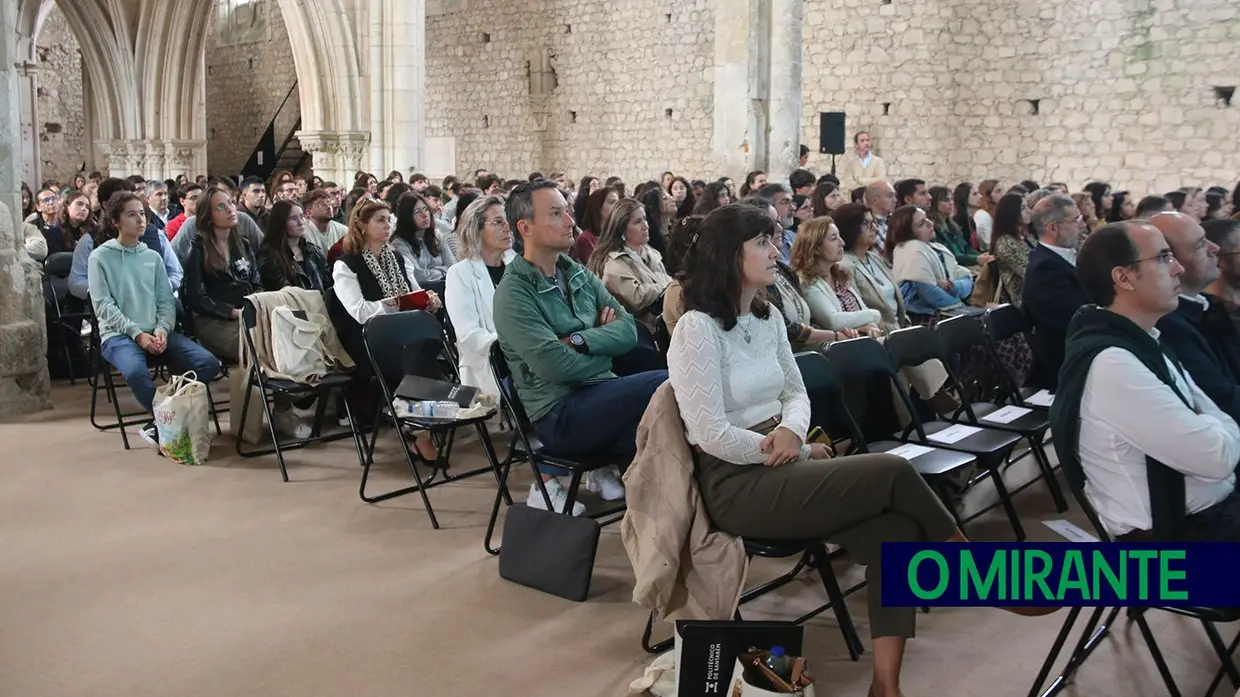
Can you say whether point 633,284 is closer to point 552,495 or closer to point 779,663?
point 552,495

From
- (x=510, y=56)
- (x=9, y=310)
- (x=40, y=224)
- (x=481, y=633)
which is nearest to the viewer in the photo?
(x=481, y=633)

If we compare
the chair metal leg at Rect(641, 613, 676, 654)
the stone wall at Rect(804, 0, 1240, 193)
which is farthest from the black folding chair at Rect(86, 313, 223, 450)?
the stone wall at Rect(804, 0, 1240, 193)

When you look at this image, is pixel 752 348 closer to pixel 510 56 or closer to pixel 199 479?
pixel 199 479

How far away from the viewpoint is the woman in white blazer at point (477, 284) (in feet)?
13.8

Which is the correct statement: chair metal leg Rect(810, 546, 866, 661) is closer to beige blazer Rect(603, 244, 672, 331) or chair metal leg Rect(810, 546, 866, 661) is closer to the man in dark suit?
the man in dark suit

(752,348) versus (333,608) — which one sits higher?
(752,348)

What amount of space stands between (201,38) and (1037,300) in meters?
14.3

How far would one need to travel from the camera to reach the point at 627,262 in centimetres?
486

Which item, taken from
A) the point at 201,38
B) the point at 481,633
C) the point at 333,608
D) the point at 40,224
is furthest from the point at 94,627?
the point at 201,38

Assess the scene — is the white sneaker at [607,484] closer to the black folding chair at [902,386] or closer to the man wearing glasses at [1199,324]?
the black folding chair at [902,386]

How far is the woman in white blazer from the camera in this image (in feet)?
Result: 13.8

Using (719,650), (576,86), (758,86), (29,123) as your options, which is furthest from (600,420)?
(29,123)

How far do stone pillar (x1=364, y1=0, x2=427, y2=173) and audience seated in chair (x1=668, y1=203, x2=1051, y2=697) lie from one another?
958cm

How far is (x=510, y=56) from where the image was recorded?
17.4 m
